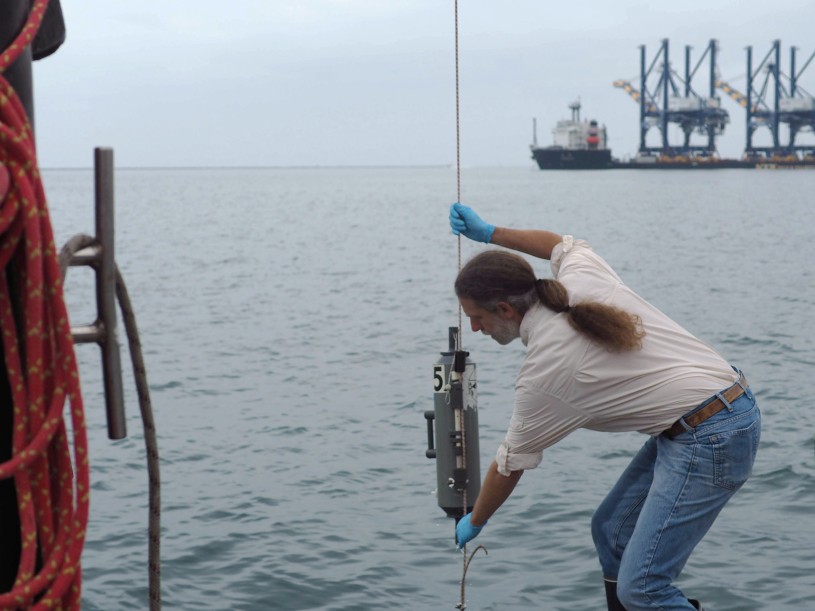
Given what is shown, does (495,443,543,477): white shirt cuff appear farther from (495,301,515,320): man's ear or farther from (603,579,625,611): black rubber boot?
(603,579,625,611): black rubber boot

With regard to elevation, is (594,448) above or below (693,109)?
below

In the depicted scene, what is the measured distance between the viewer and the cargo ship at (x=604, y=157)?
117 metres

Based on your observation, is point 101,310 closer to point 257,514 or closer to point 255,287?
point 257,514

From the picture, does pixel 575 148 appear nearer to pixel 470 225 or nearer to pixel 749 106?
pixel 749 106

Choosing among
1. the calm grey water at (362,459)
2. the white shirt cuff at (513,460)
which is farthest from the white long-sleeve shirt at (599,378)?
the calm grey water at (362,459)

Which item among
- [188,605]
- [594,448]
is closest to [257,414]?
[594,448]

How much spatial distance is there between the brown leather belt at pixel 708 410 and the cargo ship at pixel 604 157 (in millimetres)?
112648

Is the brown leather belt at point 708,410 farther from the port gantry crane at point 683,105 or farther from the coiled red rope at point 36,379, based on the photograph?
the port gantry crane at point 683,105

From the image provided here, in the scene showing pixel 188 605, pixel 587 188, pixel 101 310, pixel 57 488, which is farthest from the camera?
pixel 587 188

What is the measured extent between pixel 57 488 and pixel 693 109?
10880 cm

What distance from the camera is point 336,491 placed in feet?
29.9

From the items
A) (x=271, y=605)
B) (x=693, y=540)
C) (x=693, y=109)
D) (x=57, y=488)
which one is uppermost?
(x=693, y=109)

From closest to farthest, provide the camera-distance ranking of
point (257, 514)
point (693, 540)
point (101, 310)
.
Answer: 1. point (101, 310)
2. point (693, 540)
3. point (257, 514)

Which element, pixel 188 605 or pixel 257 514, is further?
pixel 257 514
